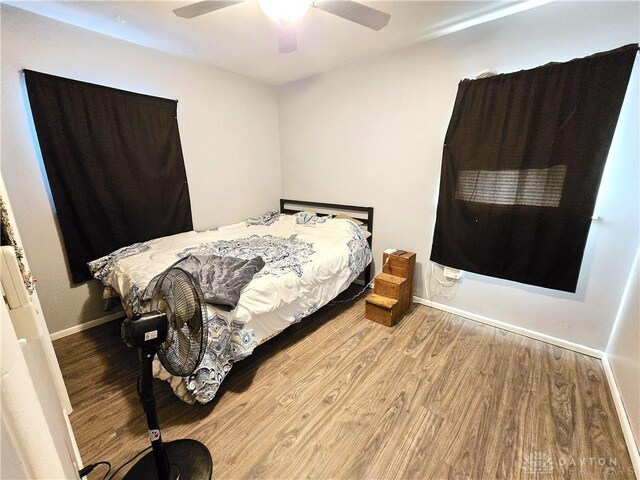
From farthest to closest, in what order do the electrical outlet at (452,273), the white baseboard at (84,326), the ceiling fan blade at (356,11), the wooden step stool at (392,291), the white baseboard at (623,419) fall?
1. the electrical outlet at (452,273)
2. the wooden step stool at (392,291)
3. the white baseboard at (84,326)
4. the ceiling fan blade at (356,11)
5. the white baseboard at (623,419)

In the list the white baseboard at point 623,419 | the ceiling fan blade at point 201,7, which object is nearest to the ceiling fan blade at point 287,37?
the ceiling fan blade at point 201,7

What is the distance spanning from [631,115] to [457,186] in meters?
1.07

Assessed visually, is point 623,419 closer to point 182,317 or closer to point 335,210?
point 182,317

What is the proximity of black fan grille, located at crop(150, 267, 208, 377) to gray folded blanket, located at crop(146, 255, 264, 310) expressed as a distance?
1.30ft

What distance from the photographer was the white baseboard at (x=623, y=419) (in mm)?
1312

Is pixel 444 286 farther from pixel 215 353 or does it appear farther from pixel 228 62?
pixel 228 62

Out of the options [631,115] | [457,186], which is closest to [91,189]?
[457,186]

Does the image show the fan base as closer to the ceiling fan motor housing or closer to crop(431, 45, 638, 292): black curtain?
the ceiling fan motor housing

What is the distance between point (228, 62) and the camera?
9.44 feet

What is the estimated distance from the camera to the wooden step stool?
2.46 m

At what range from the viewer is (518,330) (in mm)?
2361

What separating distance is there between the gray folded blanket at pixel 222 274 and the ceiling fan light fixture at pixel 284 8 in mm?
1474

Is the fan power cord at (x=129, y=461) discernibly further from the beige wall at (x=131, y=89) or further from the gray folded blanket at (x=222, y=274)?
the beige wall at (x=131, y=89)

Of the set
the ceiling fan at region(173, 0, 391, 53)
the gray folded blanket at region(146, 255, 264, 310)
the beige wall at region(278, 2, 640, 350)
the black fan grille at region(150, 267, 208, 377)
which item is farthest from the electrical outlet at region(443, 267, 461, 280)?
the black fan grille at region(150, 267, 208, 377)
